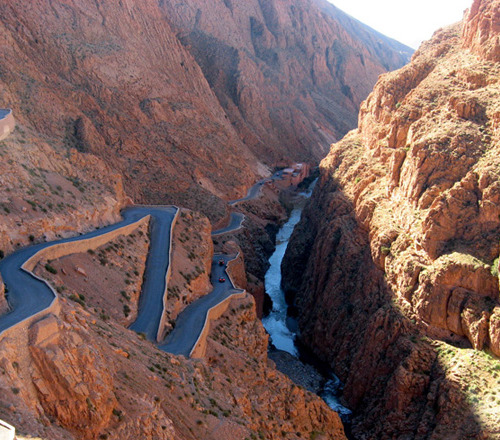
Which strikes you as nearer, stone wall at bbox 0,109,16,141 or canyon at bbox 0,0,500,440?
canyon at bbox 0,0,500,440

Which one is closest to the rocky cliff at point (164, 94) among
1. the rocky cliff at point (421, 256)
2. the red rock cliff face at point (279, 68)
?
the red rock cliff face at point (279, 68)

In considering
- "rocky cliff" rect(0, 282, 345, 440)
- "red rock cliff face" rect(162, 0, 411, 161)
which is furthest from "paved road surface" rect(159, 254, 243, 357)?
"red rock cliff face" rect(162, 0, 411, 161)

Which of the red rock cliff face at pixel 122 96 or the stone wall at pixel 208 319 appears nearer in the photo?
the stone wall at pixel 208 319

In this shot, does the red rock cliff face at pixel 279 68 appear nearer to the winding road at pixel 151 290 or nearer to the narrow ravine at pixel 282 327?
the narrow ravine at pixel 282 327

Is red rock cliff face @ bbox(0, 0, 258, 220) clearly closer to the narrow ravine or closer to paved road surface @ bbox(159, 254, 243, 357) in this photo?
the narrow ravine

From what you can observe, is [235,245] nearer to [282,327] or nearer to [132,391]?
[282,327]
